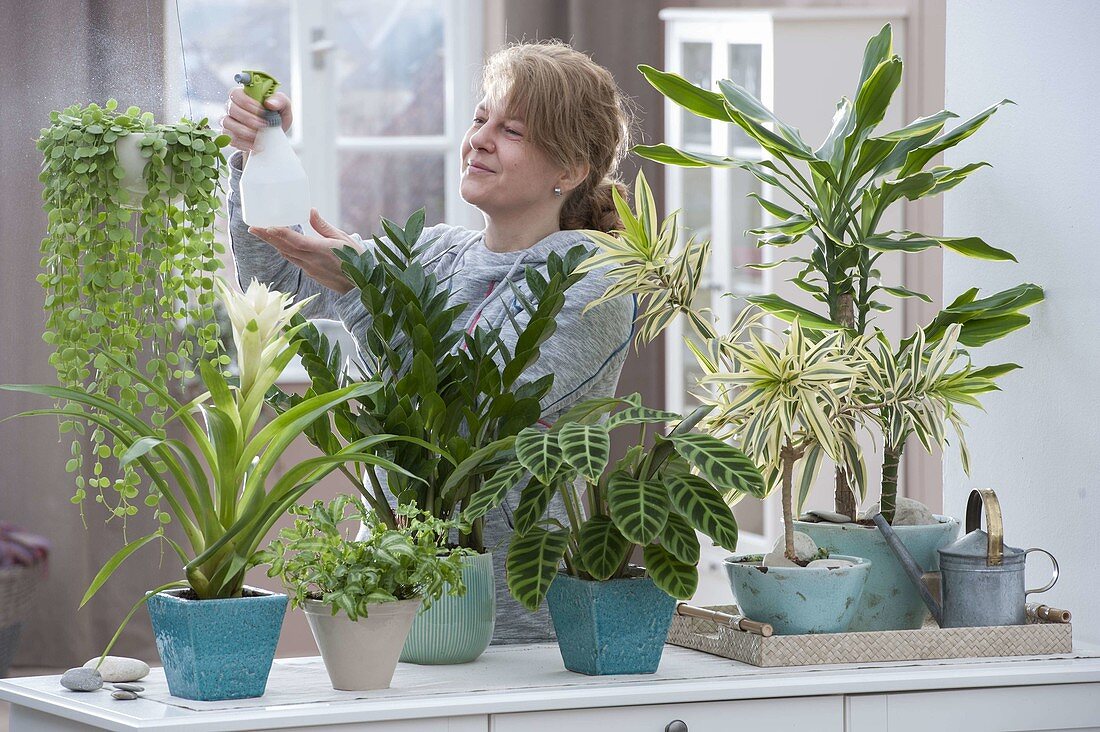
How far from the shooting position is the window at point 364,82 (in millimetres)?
4891

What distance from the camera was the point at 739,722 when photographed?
1541mm

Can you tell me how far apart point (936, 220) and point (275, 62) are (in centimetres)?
254

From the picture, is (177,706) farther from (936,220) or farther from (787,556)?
(936,220)

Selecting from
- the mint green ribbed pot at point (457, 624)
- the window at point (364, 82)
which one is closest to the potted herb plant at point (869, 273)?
the mint green ribbed pot at point (457, 624)

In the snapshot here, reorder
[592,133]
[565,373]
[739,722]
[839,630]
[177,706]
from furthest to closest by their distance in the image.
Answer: [592,133] → [565,373] → [839,630] → [739,722] → [177,706]

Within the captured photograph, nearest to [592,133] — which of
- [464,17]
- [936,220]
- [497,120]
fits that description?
[497,120]

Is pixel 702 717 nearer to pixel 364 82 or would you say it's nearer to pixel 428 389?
pixel 428 389

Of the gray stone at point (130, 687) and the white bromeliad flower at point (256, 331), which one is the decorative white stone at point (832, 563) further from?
the gray stone at point (130, 687)

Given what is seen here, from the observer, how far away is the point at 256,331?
149 centimetres

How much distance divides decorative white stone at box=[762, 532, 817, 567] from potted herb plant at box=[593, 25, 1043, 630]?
0.20 feet

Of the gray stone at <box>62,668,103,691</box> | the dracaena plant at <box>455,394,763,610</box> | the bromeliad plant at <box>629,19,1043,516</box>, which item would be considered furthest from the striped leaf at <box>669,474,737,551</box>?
the gray stone at <box>62,668,103,691</box>

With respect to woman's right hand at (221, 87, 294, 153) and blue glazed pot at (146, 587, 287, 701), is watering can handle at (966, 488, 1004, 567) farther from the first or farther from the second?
woman's right hand at (221, 87, 294, 153)

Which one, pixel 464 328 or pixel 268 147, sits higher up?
pixel 268 147

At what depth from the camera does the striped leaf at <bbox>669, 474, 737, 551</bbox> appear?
1480mm
